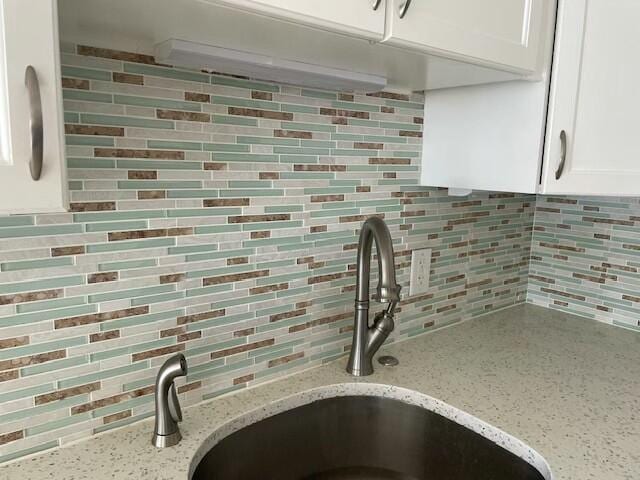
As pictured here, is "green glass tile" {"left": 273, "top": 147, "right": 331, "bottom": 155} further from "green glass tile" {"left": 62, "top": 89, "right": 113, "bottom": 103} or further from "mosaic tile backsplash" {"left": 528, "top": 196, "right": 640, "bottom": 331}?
"mosaic tile backsplash" {"left": 528, "top": 196, "right": 640, "bottom": 331}

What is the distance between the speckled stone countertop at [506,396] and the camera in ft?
2.77

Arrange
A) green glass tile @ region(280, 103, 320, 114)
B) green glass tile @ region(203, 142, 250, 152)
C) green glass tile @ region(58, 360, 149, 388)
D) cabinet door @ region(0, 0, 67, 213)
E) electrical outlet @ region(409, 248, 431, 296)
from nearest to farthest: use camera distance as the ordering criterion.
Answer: cabinet door @ region(0, 0, 67, 213), green glass tile @ region(58, 360, 149, 388), green glass tile @ region(203, 142, 250, 152), green glass tile @ region(280, 103, 320, 114), electrical outlet @ region(409, 248, 431, 296)

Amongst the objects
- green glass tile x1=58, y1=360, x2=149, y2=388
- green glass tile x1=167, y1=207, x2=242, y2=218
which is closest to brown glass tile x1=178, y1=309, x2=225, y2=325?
green glass tile x1=58, y1=360, x2=149, y2=388

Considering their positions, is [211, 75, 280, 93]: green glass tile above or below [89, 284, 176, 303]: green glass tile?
above

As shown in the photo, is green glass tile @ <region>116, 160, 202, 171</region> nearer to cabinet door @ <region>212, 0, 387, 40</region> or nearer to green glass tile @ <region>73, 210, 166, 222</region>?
green glass tile @ <region>73, 210, 166, 222</region>

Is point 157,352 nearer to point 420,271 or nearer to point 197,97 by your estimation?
point 197,97

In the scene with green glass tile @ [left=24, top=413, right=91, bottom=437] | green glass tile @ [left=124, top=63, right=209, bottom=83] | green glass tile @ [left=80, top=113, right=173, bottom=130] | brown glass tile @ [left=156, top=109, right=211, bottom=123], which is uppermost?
green glass tile @ [left=124, top=63, right=209, bottom=83]

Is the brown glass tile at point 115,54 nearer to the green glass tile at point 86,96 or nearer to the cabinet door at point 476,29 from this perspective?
the green glass tile at point 86,96

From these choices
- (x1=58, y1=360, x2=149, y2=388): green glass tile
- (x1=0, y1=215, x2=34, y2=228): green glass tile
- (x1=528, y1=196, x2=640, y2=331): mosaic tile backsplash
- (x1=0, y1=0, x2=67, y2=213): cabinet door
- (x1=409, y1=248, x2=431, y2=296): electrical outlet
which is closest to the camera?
(x1=0, y1=0, x2=67, y2=213): cabinet door

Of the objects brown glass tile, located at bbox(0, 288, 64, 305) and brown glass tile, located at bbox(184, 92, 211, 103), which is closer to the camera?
brown glass tile, located at bbox(0, 288, 64, 305)

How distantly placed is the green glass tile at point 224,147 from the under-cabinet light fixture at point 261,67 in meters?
0.14

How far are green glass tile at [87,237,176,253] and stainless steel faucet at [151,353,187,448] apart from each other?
0.22 metres

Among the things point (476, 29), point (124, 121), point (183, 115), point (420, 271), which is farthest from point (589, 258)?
point (124, 121)

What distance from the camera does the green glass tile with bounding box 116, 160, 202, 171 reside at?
88cm
